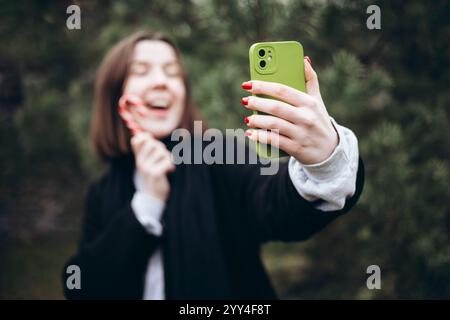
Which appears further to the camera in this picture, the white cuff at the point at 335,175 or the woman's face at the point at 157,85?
the woman's face at the point at 157,85

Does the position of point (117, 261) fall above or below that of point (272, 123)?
below

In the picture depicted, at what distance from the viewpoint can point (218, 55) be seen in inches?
53.6

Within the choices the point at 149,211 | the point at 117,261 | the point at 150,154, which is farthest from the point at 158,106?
the point at 117,261

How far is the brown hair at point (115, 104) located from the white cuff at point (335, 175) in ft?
1.79

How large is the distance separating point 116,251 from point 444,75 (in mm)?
847

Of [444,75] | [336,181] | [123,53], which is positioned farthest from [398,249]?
[123,53]

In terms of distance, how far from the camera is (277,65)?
64 centimetres

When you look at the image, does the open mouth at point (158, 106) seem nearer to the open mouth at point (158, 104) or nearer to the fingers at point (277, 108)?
the open mouth at point (158, 104)

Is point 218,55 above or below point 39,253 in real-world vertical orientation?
above

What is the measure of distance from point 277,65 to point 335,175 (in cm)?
17

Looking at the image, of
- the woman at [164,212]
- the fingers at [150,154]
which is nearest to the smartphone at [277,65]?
the woman at [164,212]

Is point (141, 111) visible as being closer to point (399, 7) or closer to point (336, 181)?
point (336, 181)

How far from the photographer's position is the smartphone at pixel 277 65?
64 centimetres

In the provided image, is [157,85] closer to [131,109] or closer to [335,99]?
[131,109]
